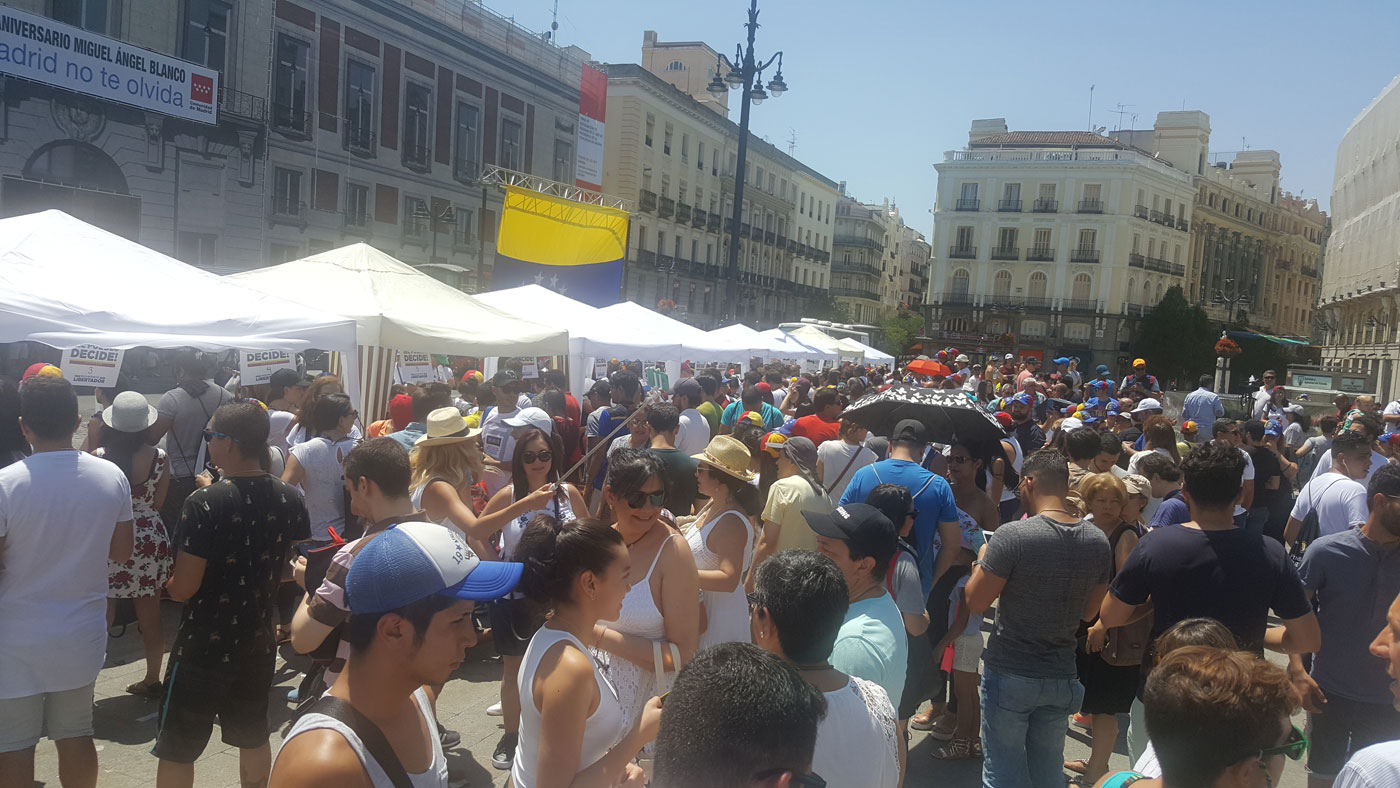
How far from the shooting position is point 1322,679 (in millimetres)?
3775

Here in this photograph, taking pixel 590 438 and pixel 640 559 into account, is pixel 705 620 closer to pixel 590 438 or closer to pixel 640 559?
pixel 640 559

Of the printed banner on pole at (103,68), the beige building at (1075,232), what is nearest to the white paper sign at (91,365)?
the printed banner on pole at (103,68)

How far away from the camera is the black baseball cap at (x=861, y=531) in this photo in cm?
305

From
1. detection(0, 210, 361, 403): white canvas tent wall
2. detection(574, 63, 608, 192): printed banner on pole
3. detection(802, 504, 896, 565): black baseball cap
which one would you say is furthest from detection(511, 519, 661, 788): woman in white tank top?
detection(574, 63, 608, 192): printed banner on pole

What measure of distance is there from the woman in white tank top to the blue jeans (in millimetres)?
1924

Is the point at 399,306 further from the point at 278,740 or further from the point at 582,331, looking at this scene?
the point at 278,740

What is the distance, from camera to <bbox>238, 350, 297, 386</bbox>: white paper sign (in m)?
6.67

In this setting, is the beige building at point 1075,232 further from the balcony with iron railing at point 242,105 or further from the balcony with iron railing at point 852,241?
the balcony with iron railing at point 242,105

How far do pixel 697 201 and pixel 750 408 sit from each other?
42026mm

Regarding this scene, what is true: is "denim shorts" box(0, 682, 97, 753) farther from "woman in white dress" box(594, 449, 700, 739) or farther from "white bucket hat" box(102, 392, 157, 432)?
"woman in white dress" box(594, 449, 700, 739)

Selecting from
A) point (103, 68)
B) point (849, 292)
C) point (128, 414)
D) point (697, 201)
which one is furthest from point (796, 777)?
point (849, 292)

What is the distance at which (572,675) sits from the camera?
225 cm

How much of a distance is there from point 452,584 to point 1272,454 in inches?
315

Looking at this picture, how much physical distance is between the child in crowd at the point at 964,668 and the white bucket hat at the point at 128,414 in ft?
13.9
